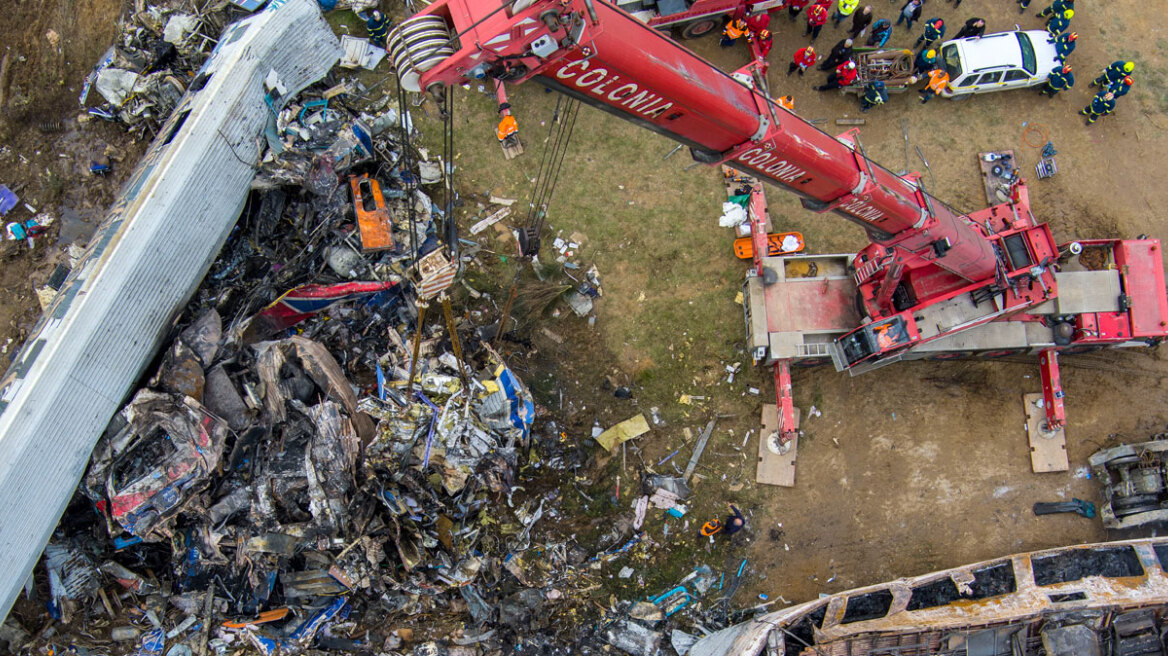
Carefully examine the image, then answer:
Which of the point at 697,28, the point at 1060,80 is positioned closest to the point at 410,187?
the point at 697,28

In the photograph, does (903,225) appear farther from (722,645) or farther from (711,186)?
(722,645)

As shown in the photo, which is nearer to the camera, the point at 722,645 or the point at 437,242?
the point at 722,645

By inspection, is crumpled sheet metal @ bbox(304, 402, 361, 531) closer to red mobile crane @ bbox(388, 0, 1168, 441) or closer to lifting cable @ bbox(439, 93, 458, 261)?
lifting cable @ bbox(439, 93, 458, 261)

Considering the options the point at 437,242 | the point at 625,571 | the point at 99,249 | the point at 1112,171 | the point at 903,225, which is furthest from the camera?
the point at 1112,171

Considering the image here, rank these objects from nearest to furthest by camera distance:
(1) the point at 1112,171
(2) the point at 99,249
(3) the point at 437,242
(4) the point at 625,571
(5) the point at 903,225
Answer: (5) the point at 903,225
(2) the point at 99,249
(4) the point at 625,571
(3) the point at 437,242
(1) the point at 1112,171

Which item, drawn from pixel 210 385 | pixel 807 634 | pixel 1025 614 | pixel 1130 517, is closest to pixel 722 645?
pixel 807 634

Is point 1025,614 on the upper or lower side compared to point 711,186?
lower

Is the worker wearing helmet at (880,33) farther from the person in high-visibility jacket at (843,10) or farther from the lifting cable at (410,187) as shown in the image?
the lifting cable at (410,187)
